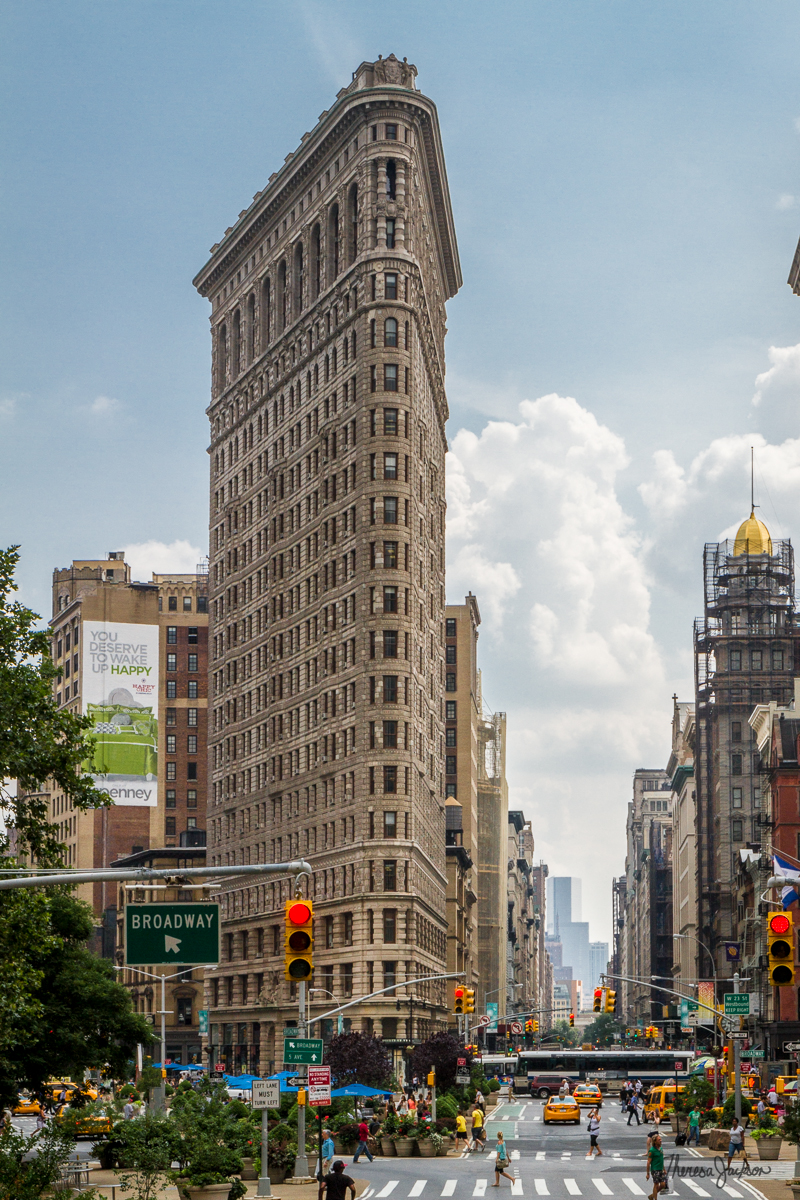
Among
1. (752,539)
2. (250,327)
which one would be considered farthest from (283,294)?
(752,539)

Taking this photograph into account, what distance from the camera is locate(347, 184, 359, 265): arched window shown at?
12938 cm

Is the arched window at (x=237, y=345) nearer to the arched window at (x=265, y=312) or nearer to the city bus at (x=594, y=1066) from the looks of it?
the arched window at (x=265, y=312)

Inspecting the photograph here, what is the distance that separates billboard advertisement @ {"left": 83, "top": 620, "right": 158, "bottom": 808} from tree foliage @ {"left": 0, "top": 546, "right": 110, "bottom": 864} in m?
95.0

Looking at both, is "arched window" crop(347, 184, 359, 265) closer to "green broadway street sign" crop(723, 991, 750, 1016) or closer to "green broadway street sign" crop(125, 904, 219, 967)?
"green broadway street sign" crop(723, 991, 750, 1016)

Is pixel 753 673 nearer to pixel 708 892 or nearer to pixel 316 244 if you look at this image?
pixel 708 892

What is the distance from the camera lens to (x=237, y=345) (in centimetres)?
15525

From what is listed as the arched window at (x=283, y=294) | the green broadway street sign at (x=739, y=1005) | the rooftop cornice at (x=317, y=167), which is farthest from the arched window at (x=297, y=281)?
the green broadway street sign at (x=739, y=1005)

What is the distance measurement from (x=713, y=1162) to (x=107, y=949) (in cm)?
14532

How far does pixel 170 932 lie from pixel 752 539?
6225 inches

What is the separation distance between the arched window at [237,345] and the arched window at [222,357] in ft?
7.02

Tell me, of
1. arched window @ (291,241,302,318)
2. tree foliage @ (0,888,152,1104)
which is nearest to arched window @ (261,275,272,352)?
arched window @ (291,241,302,318)

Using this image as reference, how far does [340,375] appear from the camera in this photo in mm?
129250

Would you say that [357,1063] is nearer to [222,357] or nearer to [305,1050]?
[305,1050]

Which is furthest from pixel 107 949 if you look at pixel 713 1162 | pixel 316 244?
pixel 713 1162
